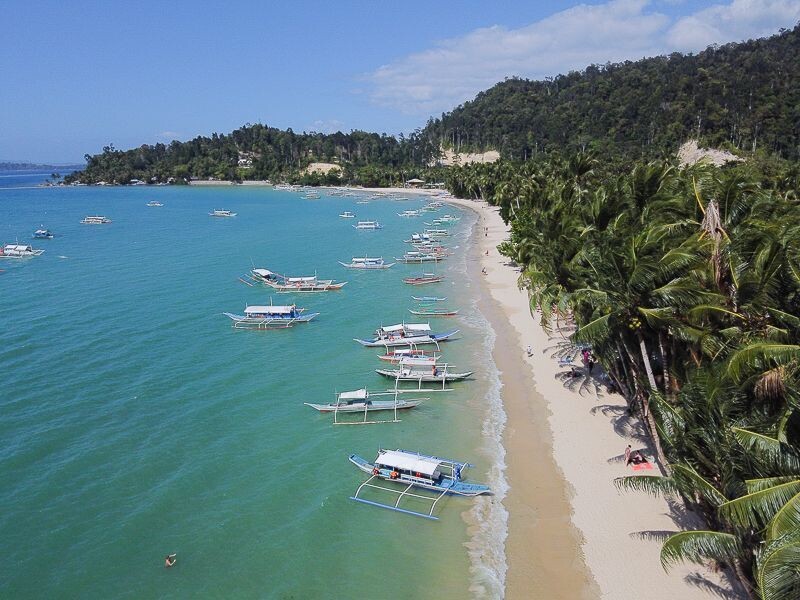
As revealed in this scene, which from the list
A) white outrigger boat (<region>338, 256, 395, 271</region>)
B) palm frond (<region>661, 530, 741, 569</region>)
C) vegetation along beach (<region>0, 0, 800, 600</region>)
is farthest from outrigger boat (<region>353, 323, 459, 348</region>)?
palm frond (<region>661, 530, 741, 569</region>)

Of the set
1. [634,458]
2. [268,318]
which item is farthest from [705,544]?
[268,318]

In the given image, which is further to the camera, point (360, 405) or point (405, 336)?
point (405, 336)

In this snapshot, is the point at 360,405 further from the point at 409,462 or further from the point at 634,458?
the point at 634,458

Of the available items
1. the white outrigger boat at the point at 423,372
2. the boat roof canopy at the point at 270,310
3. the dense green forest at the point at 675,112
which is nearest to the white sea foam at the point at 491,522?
the white outrigger boat at the point at 423,372

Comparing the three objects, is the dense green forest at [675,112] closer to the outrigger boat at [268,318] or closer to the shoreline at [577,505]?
the outrigger boat at [268,318]

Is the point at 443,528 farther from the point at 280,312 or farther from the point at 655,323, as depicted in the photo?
the point at 280,312

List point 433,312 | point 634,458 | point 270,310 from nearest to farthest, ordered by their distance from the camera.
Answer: point 634,458, point 270,310, point 433,312

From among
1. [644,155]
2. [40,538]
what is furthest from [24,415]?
[644,155]
